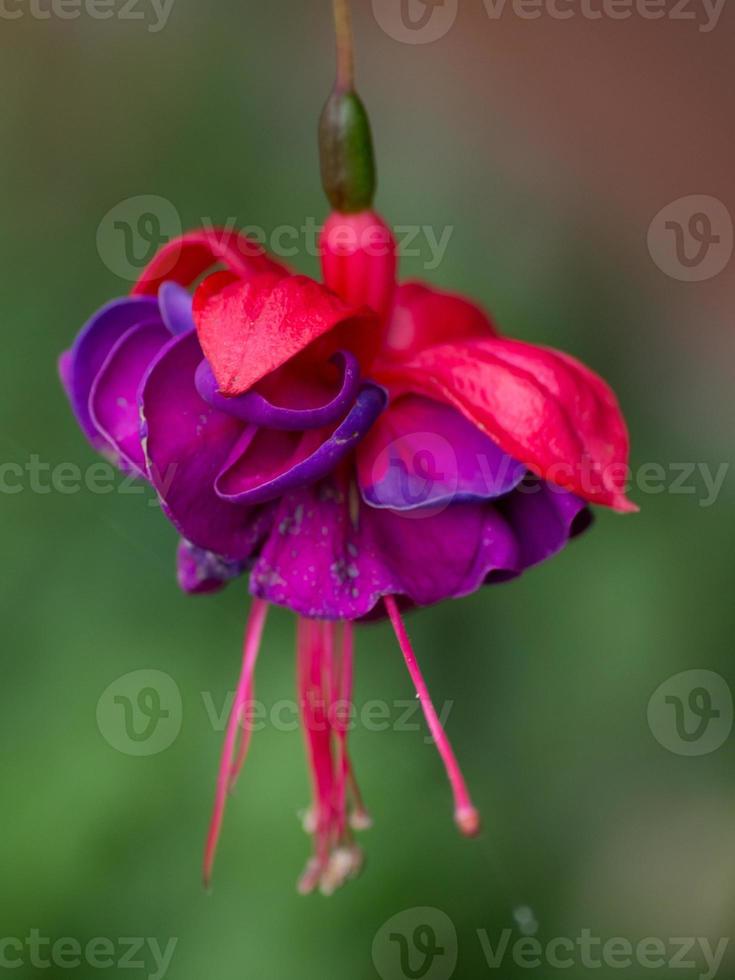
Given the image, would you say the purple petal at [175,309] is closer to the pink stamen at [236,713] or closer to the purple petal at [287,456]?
the purple petal at [287,456]

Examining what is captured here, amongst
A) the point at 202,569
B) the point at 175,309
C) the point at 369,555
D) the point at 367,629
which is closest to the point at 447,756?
the point at 369,555

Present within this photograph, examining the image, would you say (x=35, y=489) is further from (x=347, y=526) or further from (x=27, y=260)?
(x=347, y=526)

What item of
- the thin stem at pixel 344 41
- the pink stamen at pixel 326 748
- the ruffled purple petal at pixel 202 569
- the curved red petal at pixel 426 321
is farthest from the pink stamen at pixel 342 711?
the thin stem at pixel 344 41

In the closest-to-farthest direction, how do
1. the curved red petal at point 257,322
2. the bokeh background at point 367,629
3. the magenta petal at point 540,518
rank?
the curved red petal at point 257,322
the magenta petal at point 540,518
the bokeh background at point 367,629

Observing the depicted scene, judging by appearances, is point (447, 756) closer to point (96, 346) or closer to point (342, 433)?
point (342, 433)

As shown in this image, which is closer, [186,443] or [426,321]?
[186,443]

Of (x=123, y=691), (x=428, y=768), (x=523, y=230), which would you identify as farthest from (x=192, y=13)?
(x=428, y=768)
